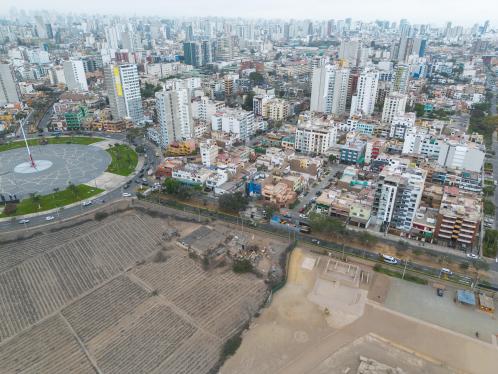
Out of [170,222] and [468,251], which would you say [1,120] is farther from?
[468,251]

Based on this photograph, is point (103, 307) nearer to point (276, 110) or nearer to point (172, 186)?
point (172, 186)

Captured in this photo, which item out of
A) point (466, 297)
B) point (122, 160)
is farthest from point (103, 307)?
point (122, 160)

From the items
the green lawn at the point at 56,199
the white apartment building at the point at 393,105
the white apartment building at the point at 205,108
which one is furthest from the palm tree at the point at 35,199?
the white apartment building at the point at 393,105

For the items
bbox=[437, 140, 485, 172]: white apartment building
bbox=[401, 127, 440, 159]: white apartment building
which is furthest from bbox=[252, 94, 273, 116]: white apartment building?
Answer: bbox=[437, 140, 485, 172]: white apartment building

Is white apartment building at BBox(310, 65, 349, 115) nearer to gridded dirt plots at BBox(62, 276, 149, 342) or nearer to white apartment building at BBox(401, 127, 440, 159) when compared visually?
white apartment building at BBox(401, 127, 440, 159)

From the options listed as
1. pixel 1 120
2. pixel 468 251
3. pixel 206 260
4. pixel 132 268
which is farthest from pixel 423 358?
pixel 1 120
